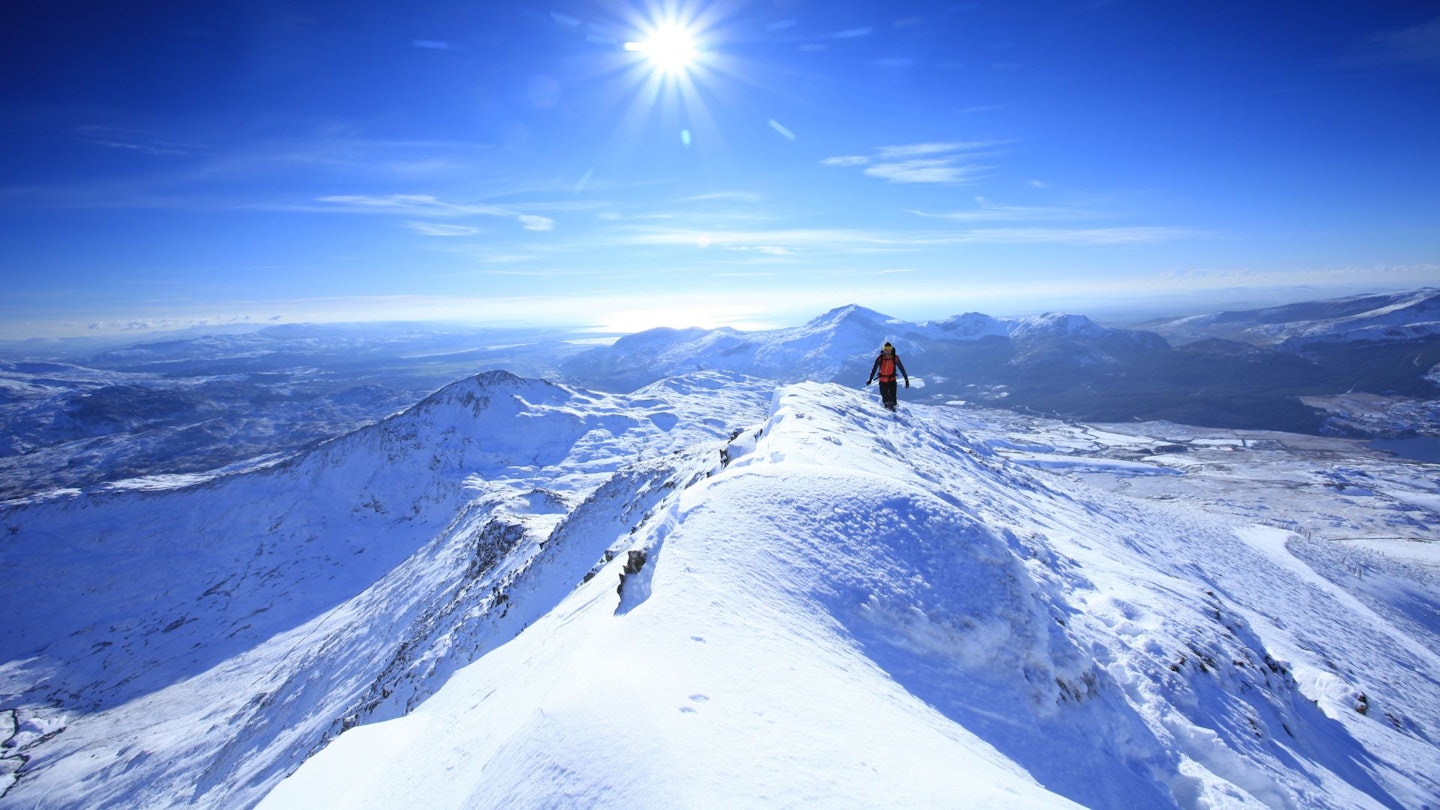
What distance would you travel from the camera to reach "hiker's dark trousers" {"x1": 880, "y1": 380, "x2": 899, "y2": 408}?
27641 millimetres

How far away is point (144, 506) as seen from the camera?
340 ft

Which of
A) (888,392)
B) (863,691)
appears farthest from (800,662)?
(888,392)

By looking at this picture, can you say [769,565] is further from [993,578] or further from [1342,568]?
[1342,568]

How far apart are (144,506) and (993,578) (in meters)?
153

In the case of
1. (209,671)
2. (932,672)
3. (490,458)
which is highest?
(932,672)

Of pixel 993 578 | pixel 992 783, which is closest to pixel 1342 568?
pixel 993 578

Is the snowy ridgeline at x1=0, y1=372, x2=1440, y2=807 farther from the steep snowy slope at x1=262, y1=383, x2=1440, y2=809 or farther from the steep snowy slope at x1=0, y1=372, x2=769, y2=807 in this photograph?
the steep snowy slope at x1=0, y1=372, x2=769, y2=807

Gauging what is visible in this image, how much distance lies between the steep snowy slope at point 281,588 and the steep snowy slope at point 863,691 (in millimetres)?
18934

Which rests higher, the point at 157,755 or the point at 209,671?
the point at 157,755

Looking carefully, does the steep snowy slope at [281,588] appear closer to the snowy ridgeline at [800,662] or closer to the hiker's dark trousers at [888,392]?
the snowy ridgeline at [800,662]

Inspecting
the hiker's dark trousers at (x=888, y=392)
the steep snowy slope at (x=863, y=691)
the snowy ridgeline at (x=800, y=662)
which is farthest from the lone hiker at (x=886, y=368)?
the steep snowy slope at (x=863, y=691)

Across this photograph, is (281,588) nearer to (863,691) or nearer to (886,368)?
(886,368)

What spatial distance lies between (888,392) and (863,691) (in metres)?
22.1

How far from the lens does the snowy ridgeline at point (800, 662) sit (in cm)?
680
